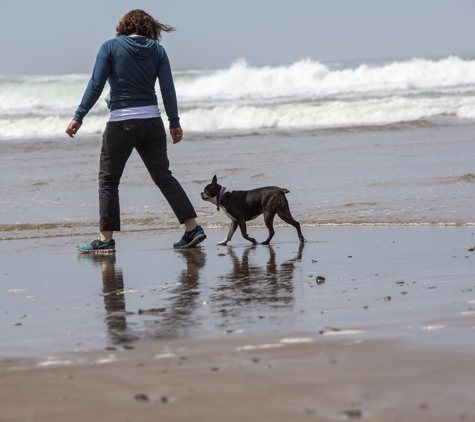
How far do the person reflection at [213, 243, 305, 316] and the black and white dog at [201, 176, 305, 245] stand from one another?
2.98 ft

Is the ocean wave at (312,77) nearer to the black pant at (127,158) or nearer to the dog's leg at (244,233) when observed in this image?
the dog's leg at (244,233)

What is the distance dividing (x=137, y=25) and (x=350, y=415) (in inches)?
186

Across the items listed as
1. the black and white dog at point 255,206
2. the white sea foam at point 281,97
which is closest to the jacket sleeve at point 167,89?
the black and white dog at point 255,206

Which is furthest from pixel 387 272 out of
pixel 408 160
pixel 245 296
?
pixel 408 160

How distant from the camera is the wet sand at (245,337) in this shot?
264 cm

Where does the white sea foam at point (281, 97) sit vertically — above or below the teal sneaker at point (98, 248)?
above

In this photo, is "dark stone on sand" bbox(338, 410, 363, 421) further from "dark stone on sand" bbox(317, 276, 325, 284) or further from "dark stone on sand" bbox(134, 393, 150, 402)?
"dark stone on sand" bbox(317, 276, 325, 284)

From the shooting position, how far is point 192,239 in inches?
268

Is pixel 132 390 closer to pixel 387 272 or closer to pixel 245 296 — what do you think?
pixel 245 296

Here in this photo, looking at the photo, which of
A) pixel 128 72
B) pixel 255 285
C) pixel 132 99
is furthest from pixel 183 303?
pixel 128 72

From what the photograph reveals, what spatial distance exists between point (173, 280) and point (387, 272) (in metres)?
1.55

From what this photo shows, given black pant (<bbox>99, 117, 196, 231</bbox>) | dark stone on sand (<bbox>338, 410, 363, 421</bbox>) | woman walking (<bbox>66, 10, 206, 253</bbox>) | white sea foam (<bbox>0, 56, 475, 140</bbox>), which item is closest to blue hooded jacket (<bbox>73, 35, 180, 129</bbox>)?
woman walking (<bbox>66, 10, 206, 253</bbox>)

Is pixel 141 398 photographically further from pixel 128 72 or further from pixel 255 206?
pixel 255 206

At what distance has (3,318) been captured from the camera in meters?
4.20
